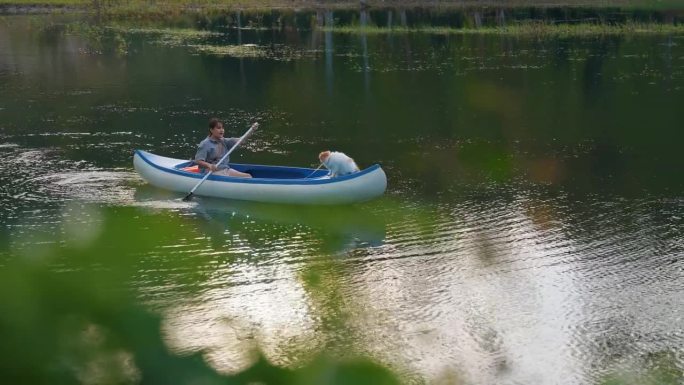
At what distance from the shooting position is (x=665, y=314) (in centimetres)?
1140

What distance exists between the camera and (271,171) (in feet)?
54.8

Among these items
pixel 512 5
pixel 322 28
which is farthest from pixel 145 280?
pixel 512 5

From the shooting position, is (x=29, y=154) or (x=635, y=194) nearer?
(x=635, y=194)

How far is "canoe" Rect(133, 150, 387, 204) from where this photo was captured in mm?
15359

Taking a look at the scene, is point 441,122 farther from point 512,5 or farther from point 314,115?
point 512,5

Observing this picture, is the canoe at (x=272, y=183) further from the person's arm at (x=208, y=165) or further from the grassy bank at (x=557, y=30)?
the grassy bank at (x=557, y=30)

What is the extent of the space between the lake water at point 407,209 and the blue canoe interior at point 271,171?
754 millimetres

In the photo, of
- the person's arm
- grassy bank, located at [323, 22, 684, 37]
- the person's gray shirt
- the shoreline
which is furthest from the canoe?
the shoreline

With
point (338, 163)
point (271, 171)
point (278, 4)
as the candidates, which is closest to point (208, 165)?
point (271, 171)

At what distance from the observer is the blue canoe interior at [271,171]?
1638 centimetres

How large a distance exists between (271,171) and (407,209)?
2360mm

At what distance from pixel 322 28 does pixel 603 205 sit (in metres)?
30.4

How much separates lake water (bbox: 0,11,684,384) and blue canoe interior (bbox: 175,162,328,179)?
75cm

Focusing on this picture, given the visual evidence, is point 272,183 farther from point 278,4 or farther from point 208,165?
point 278,4
